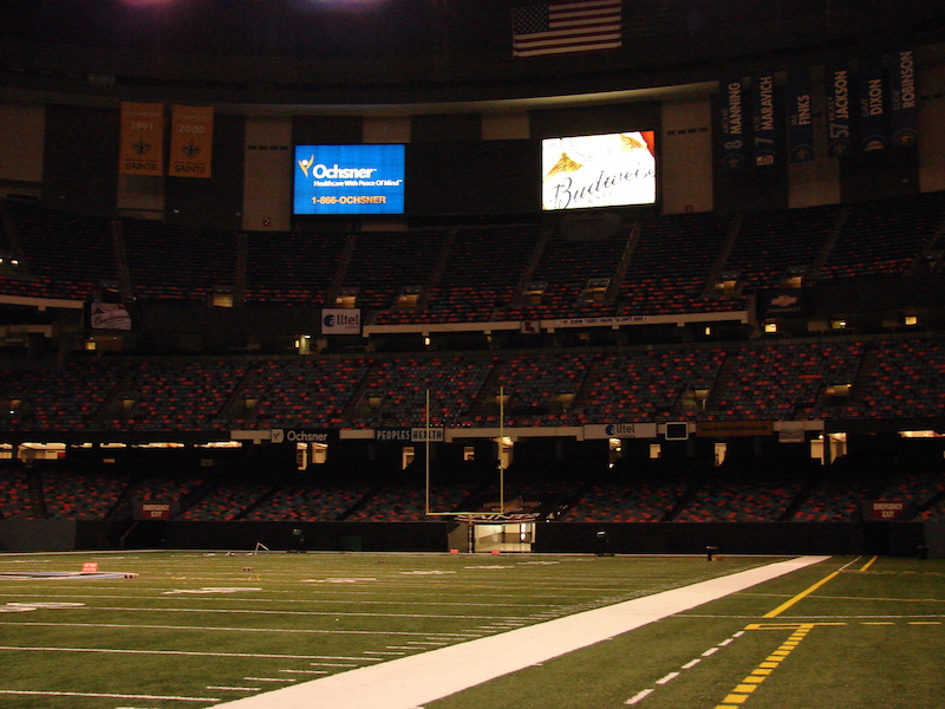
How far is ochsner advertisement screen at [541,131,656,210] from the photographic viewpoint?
47.8 meters

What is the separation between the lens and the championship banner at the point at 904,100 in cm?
4244

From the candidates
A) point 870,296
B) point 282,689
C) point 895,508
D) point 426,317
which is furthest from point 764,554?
point 282,689

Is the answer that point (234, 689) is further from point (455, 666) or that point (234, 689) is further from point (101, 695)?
point (455, 666)

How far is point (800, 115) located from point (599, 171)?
9.38m

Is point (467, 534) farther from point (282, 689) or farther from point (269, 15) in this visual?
point (282, 689)

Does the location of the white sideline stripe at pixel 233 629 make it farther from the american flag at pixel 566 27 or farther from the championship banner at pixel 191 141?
the championship banner at pixel 191 141

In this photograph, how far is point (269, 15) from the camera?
49312 millimetres

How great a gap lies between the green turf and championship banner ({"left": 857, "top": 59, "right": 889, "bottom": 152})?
1003 inches

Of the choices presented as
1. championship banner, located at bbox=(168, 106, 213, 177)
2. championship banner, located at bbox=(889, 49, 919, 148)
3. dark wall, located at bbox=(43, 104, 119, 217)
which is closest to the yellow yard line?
championship banner, located at bbox=(889, 49, 919, 148)

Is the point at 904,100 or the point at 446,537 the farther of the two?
the point at 904,100

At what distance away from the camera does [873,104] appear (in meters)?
43.3

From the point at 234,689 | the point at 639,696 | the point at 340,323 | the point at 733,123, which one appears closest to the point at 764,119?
the point at 733,123

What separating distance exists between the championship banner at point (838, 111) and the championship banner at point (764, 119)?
93.7 inches

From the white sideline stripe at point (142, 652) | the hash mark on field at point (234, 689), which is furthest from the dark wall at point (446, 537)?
the hash mark on field at point (234, 689)
